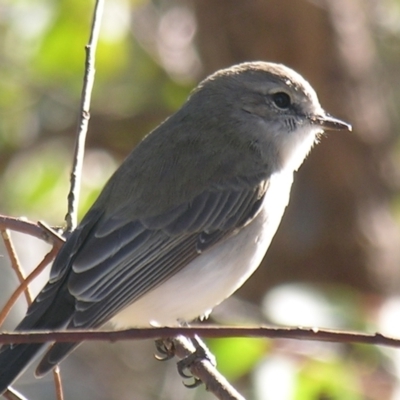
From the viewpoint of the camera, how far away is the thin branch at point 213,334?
164cm

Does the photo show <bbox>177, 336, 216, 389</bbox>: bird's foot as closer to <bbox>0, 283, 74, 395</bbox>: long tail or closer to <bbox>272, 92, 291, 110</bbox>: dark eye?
<bbox>0, 283, 74, 395</bbox>: long tail

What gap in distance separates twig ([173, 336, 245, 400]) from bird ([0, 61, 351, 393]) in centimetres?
12

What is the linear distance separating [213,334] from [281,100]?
268 centimetres

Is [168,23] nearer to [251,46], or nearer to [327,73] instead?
[251,46]

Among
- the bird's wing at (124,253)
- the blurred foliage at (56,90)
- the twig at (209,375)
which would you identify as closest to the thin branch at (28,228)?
the bird's wing at (124,253)

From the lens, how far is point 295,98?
13.7 ft

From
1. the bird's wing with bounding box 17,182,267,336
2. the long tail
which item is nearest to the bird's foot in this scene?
the bird's wing with bounding box 17,182,267,336

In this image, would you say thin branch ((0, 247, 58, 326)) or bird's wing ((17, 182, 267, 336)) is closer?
thin branch ((0, 247, 58, 326))

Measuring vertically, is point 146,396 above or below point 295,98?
below

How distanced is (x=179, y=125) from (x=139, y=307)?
108 cm

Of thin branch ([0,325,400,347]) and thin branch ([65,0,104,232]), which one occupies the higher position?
thin branch ([65,0,104,232])

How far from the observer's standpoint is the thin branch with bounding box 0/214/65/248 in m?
2.72

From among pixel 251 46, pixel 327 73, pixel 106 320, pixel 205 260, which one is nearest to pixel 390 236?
pixel 327 73

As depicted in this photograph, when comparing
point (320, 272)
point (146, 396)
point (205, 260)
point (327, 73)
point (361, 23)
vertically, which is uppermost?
point (361, 23)
